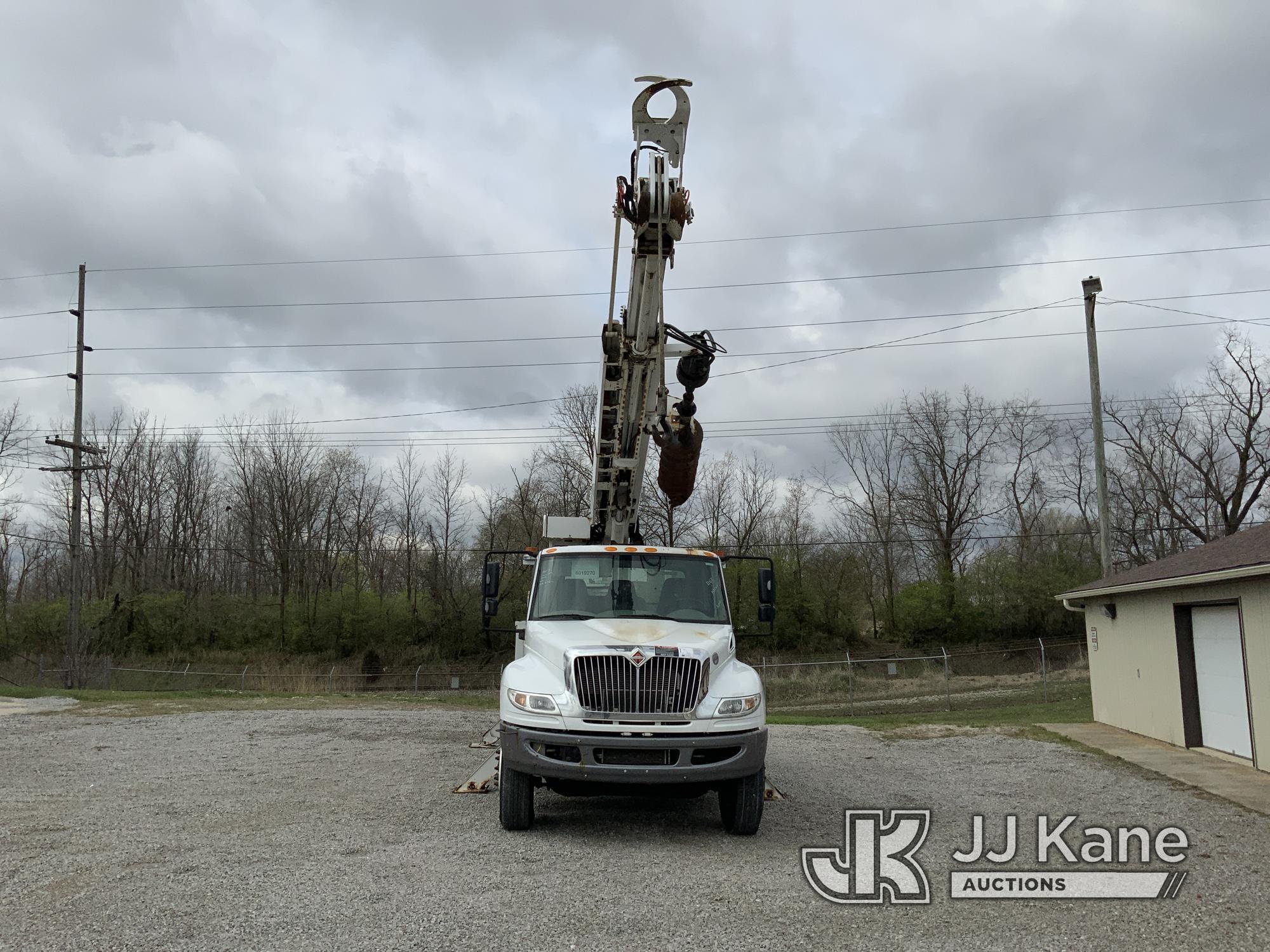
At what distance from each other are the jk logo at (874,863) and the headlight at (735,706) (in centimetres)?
108

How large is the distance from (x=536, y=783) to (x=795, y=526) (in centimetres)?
3617

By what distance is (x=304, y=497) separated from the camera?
40969 mm

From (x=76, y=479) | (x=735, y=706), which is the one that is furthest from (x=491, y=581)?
(x=76, y=479)

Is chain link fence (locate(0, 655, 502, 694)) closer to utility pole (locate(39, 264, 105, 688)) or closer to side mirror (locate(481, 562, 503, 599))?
utility pole (locate(39, 264, 105, 688))

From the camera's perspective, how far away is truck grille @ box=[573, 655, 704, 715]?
22.0ft

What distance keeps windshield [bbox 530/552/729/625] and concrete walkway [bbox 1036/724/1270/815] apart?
5.21 meters

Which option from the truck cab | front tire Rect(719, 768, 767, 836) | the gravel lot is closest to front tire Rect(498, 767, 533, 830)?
the truck cab

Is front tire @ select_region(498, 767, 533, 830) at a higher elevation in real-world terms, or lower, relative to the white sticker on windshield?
lower

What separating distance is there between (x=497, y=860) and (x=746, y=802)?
1.98 m

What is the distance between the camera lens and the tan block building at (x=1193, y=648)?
9922mm

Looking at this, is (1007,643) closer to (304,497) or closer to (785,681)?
(785,681)

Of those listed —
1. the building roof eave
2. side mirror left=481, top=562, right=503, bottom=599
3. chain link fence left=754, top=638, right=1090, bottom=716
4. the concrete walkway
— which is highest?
side mirror left=481, top=562, right=503, bottom=599

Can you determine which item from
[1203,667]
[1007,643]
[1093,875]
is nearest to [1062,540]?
[1007,643]

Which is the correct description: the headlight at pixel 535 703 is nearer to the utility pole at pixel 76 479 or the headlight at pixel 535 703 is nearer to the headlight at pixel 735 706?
the headlight at pixel 735 706
